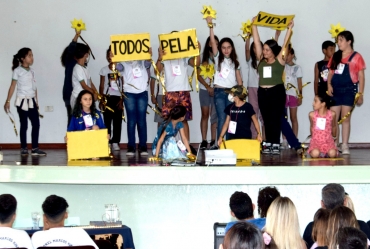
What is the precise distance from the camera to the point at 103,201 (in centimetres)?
660

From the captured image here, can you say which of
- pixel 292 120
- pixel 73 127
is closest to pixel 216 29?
pixel 292 120

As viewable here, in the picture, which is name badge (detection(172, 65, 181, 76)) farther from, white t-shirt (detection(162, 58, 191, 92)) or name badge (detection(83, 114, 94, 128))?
name badge (detection(83, 114, 94, 128))

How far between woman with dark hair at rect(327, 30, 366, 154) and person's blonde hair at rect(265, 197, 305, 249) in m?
3.94

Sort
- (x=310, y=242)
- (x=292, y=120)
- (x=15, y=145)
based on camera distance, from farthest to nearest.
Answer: (x=15, y=145) < (x=292, y=120) < (x=310, y=242)

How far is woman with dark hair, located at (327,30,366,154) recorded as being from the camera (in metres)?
7.39

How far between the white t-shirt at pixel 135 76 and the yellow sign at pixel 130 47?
11.7 inches

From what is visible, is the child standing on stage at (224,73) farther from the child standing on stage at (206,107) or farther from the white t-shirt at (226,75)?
the child standing on stage at (206,107)

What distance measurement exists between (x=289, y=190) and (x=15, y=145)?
16.2 ft

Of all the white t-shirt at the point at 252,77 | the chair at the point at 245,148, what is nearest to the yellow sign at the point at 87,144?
the chair at the point at 245,148

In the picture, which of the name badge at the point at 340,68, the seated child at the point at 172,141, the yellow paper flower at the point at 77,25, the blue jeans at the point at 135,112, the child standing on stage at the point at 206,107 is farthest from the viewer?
the child standing on stage at the point at 206,107

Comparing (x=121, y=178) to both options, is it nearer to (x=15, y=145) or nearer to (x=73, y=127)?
(x=73, y=127)

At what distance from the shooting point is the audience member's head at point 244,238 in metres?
2.75

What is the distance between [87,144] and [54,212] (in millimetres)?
2650

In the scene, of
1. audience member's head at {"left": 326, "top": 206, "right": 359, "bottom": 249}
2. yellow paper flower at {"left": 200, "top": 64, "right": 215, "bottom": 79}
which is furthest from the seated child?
audience member's head at {"left": 326, "top": 206, "right": 359, "bottom": 249}
